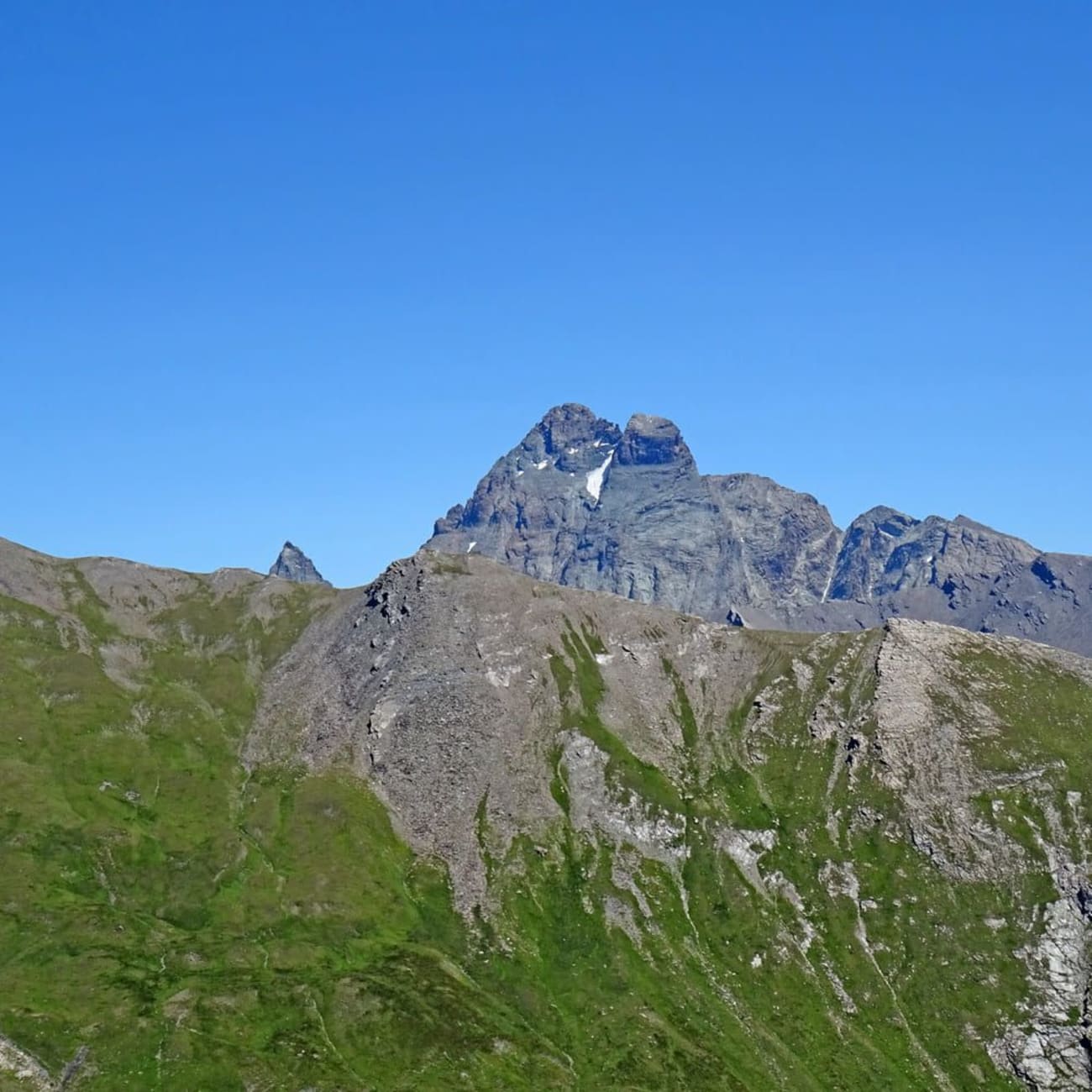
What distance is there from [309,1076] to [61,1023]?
139 feet

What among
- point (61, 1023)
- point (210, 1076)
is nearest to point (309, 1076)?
point (210, 1076)

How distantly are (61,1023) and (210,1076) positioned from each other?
90.0ft

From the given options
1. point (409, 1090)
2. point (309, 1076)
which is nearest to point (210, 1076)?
point (309, 1076)

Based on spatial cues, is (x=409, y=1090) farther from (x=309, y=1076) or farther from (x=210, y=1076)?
(x=210, y=1076)

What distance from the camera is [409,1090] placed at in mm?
199500

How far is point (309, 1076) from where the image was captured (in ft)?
648

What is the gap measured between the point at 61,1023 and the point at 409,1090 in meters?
59.1

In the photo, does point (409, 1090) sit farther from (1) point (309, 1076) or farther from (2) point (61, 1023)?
(2) point (61, 1023)

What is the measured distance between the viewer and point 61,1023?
197 meters

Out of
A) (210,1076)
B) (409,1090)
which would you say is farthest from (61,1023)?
(409,1090)

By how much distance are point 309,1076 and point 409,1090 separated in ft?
55.0

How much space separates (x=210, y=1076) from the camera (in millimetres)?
192625

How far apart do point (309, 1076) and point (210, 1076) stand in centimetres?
1613
